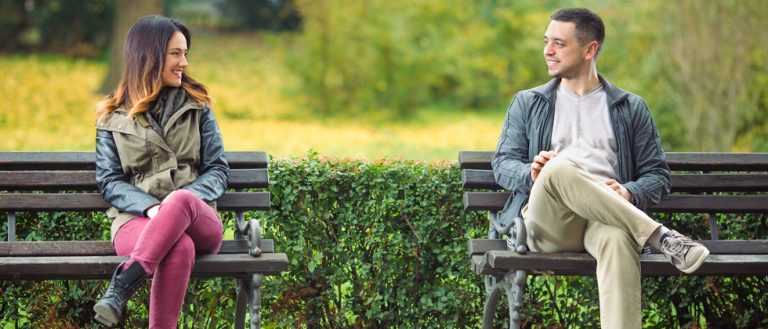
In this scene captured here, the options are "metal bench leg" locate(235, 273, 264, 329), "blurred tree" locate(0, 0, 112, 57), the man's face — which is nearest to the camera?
"metal bench leg" locate(235, 273, 264, 329)

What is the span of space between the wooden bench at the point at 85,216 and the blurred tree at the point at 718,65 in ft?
31.1

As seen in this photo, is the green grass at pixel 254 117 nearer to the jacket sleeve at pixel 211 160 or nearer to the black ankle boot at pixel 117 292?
the jacket sleeve at pixel 211 160

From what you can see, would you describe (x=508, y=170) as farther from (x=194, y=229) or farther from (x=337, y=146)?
(x=337, y=146)

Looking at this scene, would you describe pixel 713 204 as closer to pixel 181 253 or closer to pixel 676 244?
pixel 676 244

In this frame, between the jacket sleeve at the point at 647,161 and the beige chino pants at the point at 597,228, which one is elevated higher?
the jacket sleeve at the point at 647,161

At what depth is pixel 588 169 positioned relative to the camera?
16.6 ft

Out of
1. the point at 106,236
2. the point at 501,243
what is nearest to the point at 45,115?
the point at 106,236

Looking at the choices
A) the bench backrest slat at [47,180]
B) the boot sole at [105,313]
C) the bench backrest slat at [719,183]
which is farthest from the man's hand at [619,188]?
the bench backrest slat at [47,180]

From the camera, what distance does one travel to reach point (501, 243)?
4.98 m

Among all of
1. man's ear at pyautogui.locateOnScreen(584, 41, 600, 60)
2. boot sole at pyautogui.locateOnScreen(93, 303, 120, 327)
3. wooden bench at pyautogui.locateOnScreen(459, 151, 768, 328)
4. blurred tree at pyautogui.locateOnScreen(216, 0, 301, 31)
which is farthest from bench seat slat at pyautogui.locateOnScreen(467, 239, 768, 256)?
blurred tree at pyautogui.locateOnScreen(216, 0, 301, 31)

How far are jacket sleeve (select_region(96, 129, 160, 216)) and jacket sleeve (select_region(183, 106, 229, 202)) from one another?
0.74 ft

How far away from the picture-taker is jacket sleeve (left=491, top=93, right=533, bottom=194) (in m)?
4.86

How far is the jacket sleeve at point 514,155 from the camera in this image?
15.9 feet

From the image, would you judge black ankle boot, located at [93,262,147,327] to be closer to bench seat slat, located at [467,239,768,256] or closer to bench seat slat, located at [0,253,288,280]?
bench seat slat, located at [0,253,288,280]
